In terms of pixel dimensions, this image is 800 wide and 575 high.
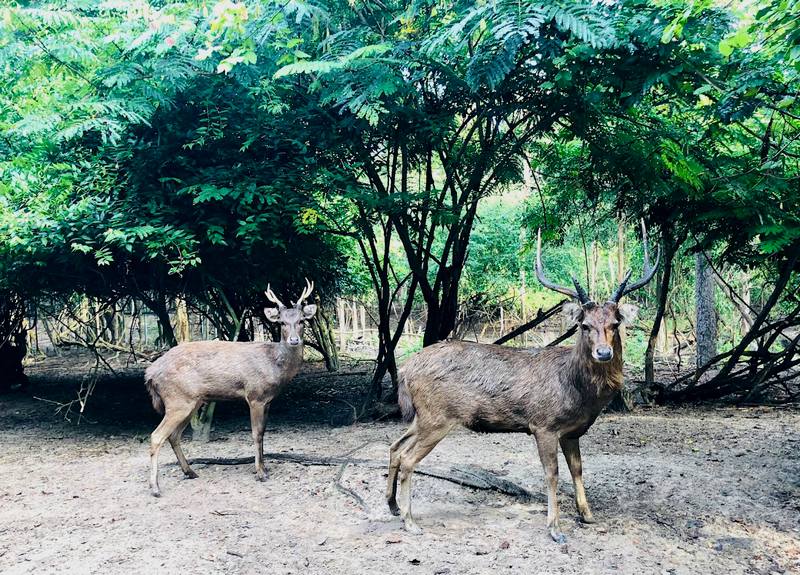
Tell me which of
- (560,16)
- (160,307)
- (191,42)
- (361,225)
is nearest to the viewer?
(560,16)

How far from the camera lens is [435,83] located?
8.23 m

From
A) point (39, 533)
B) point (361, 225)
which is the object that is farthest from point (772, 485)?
point (39, 533)

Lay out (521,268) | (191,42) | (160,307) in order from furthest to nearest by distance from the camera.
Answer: (521,268)
(160,307)
(191,42)

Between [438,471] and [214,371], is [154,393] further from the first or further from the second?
[438,471]

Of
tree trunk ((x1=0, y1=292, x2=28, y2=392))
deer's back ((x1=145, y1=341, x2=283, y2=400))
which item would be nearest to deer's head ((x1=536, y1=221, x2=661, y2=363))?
deer's back ((x1=145, y1=341, x2=283, y2=400))

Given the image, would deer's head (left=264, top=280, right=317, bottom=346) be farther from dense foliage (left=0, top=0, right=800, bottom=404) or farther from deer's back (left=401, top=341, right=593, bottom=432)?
deer's back (left=401, top=341, right=593, bottom=432)

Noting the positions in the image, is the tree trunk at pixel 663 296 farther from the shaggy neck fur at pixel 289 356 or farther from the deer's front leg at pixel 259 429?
the deer's front leg at pixel 259 429

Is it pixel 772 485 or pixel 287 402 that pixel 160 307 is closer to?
pixel 287 402

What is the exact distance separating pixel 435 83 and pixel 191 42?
2.93 meters

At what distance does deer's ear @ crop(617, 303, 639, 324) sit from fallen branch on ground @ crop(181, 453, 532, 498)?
1.89 m

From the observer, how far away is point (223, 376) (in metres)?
6.64

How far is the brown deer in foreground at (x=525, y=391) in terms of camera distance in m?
4.68

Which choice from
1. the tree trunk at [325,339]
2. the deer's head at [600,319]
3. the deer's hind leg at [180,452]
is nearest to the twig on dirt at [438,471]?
the deer's hind leg at [180,452]

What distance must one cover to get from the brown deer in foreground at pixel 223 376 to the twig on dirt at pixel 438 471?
16.3 inches
